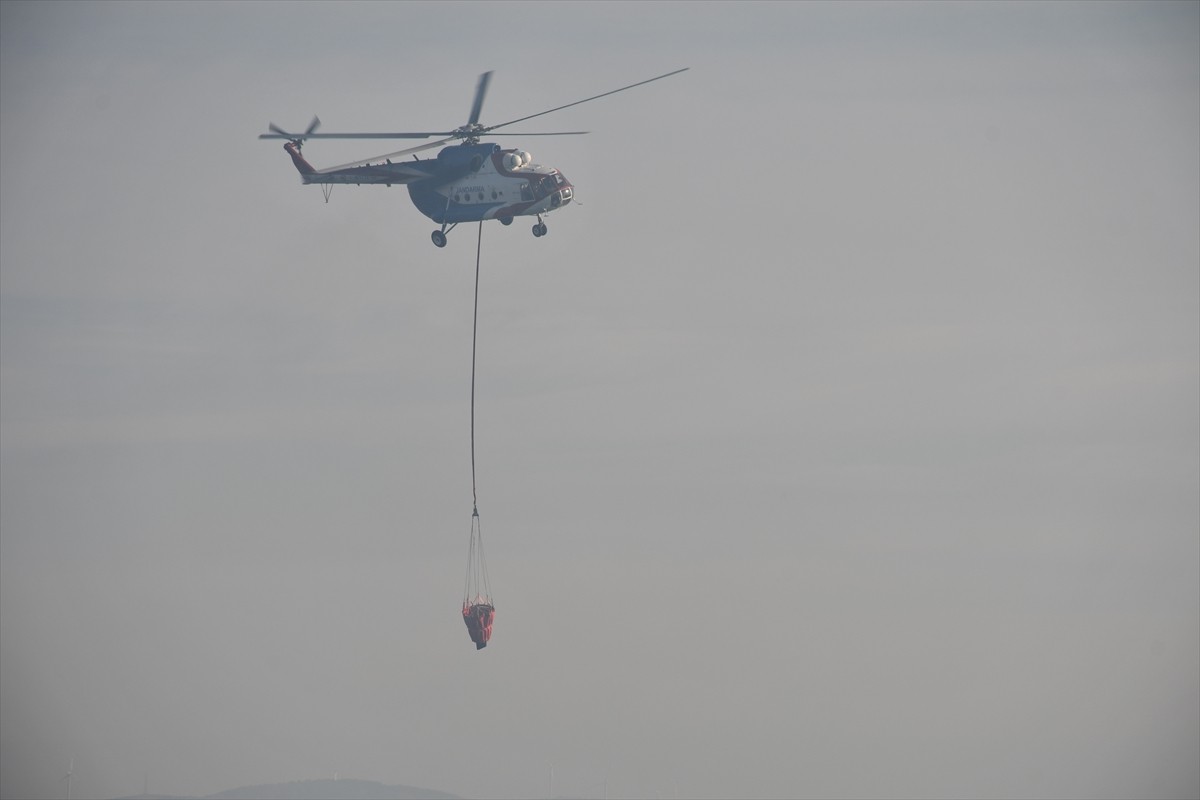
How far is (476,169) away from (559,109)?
700 cm

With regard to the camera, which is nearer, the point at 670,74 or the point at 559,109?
the point at 670,74

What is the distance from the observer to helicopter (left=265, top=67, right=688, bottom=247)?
6944cm

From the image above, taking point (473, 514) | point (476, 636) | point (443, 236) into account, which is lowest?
point (476, 636)

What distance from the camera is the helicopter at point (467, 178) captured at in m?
69.4

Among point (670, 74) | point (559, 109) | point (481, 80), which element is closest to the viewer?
point (670, 74)

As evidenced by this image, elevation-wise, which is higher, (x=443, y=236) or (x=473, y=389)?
(x=443, y=236)

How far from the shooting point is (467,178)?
70188mm

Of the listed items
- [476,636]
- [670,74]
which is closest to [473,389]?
[476,636]

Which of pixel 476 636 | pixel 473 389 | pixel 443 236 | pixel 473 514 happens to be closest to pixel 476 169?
pixel 443 236

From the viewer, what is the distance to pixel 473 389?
6731 centimetres

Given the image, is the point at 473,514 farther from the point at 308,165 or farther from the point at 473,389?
the point at 308,165

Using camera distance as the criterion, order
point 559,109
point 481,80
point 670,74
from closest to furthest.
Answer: point 670,74 → point 559,109 → point 481,80

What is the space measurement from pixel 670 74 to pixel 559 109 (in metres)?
6.06

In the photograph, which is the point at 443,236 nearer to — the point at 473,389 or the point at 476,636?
the point at 473,389
